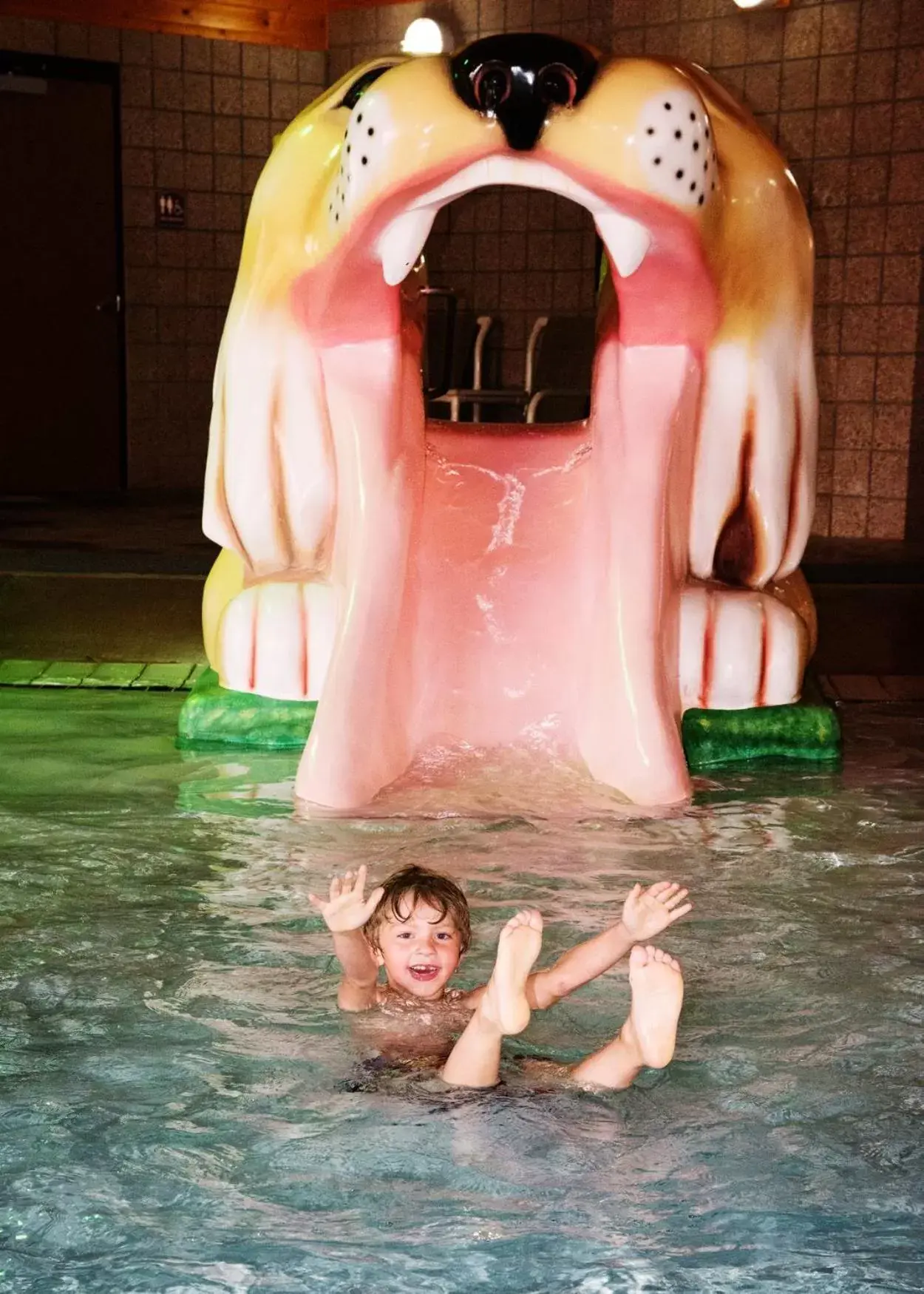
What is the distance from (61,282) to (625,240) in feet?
18.0

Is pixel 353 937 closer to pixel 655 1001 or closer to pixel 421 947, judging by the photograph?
pixel 421 947

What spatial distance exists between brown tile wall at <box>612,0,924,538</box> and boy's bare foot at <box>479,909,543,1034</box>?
493 cm

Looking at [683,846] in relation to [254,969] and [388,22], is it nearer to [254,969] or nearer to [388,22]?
[254,969]

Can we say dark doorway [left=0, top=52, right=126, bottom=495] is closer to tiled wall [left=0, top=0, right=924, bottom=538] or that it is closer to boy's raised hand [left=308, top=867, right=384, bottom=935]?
tiled wall [left=0, top=0, right=924, bottom=538]

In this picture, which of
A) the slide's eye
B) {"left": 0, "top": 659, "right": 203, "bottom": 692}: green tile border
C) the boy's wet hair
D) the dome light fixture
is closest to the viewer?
the boy's wet hair

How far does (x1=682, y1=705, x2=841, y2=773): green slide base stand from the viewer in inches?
158

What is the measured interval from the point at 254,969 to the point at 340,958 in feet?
0.95

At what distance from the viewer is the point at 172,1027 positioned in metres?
2.36

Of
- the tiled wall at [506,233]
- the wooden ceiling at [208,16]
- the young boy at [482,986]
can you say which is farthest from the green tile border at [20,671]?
the wooden ceiling at [208,16]

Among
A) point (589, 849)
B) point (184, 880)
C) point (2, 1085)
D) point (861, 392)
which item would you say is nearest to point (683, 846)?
point (589, 849)

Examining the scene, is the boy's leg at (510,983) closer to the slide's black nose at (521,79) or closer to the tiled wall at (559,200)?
the slide's black nose at (521,79)

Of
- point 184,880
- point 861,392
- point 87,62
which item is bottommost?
point 184,880

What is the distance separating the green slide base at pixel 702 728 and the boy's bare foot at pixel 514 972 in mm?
2041

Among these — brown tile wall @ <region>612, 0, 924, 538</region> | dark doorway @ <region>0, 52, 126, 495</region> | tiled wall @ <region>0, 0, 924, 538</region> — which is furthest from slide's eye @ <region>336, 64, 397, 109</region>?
dark doorway @ <region>0, 52, 126, 495</region>
